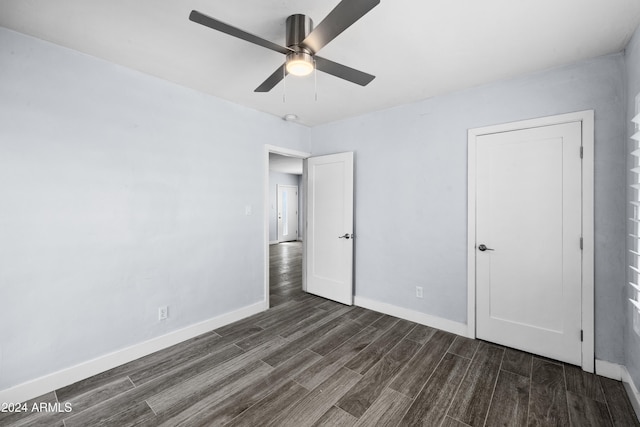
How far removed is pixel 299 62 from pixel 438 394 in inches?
96.4

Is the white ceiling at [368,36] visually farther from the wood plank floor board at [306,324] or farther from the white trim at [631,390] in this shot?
the wood plank floor board at [306,324]

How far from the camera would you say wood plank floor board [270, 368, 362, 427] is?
175cm

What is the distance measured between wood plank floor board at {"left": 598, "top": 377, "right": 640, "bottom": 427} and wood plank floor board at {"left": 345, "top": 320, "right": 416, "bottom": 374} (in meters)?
1.48

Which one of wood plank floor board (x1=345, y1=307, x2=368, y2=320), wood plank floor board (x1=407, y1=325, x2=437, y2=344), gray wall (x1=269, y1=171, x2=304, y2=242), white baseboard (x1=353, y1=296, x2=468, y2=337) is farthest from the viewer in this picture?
gray wall (x1=269, y1=171, x2=304, y2=242)

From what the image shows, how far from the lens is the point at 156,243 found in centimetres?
262

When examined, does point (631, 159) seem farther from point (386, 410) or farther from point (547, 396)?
point (386, 410)

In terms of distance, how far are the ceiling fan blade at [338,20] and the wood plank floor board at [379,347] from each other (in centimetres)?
240

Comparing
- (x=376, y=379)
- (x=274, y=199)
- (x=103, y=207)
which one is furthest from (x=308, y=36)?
(x=274, y=199)

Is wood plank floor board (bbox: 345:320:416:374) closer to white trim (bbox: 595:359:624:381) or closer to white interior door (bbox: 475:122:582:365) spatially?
white interior door (bbox: 475:122:582:365)

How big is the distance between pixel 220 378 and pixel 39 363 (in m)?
1.28

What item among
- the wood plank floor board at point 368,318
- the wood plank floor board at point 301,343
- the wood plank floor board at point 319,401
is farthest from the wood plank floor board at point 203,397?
the wood plank floor board at point 368,318

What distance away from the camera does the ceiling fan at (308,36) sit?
1315 mm

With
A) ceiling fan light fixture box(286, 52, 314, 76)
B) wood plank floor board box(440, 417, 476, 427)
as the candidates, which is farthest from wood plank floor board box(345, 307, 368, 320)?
ceiling fan light fixture box(286, 52, 314, 76)

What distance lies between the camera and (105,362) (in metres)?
2.29
